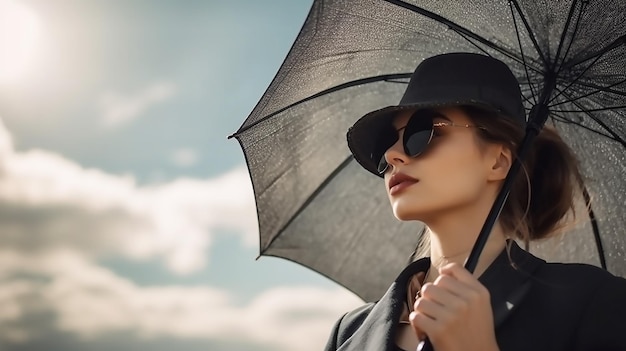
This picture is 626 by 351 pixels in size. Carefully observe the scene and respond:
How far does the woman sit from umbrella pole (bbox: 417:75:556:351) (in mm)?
91

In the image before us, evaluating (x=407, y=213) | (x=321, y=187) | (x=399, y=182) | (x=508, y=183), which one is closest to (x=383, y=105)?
(x=321, y=187)

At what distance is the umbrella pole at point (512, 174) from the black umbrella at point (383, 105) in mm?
16

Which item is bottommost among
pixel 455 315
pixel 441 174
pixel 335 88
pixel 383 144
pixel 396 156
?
pixel 455 315

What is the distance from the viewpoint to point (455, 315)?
9.50ft

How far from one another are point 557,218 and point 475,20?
983mm

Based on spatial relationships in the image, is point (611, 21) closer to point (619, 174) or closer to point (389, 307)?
point (619, 174)

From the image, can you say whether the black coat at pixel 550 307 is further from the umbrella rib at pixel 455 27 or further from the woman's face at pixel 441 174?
the umbrella rib at pixel 455 27

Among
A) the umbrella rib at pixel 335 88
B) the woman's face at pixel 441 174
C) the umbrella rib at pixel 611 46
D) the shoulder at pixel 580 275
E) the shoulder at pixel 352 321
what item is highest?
the umbrella rib at pixel 335 88

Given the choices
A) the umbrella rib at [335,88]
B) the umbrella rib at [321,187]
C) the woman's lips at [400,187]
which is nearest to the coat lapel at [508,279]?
the woman's lips at [400,187]

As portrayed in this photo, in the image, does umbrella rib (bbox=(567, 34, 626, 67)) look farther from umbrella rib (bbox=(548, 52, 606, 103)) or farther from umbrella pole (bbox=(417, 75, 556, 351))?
umbrella pole (bbox=(417, 75, 556, 351))

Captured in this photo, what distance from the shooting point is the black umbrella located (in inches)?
152

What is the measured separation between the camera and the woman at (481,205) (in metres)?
3.25

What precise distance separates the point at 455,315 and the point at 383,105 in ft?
6.00

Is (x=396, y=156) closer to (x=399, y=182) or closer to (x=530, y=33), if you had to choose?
(x=399, y=182)
